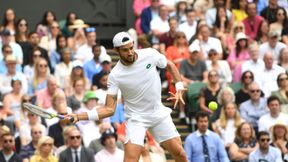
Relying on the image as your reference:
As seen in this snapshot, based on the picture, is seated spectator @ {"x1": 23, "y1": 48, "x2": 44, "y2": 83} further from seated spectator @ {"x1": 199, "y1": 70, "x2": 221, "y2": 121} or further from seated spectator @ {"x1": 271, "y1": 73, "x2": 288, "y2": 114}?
seated spectator @ {"x1": 271, "y1": 73, "x2": 288, "y2": 114}

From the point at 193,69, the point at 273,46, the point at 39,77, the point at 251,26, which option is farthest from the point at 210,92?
the point at 251,26

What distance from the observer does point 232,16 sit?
22547mm

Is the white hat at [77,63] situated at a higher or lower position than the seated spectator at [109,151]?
higher

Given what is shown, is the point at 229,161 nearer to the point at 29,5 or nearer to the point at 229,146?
the point at 229,146

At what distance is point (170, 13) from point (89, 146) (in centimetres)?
523

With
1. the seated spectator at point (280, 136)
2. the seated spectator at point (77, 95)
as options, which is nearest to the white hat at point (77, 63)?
the seated spectator at point (77, 95)

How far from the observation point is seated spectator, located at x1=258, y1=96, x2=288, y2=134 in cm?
1908

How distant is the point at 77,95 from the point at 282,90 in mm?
3794

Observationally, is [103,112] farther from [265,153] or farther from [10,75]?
[10,75]

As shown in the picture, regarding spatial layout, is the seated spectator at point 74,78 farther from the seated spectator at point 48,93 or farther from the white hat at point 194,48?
the white hat at point 194,48

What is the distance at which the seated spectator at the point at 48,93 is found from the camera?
19.1 metres

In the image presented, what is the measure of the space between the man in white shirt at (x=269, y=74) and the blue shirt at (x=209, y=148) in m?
3.08

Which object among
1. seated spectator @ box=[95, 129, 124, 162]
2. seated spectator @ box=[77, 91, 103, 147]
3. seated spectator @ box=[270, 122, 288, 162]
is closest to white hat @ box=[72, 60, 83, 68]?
seated spectator @ box=[77, 91, 103, 147]

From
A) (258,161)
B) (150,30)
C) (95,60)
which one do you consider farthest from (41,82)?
(258,161)
